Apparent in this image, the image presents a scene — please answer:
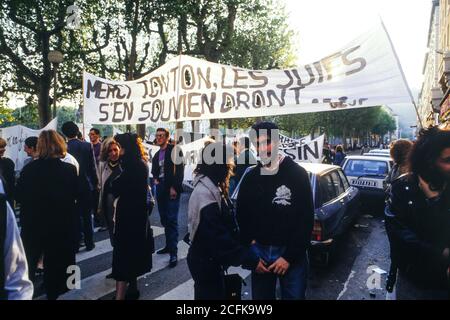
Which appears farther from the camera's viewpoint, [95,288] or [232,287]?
[95,288]

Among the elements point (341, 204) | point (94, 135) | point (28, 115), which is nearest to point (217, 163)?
point (341, 204)

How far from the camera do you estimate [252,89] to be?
441 cm

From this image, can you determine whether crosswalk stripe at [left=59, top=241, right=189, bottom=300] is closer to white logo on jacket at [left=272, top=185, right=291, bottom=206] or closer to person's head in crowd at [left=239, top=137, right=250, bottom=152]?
white logo on jacket at [left=272, top=185, right=291, bottom=206]

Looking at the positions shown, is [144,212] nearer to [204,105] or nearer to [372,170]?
[204,105]

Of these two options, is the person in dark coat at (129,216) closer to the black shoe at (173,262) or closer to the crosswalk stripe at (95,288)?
the crosswalk stripe at (95,288)

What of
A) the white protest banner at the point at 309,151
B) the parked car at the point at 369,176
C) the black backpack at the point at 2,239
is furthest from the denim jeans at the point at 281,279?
the white protest banner at the point at 309,151

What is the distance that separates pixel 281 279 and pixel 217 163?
3.52 ft

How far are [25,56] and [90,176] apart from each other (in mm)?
16399

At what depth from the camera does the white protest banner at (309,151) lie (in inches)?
388

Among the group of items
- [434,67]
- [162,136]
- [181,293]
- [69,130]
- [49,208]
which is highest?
Answer: [434,67]

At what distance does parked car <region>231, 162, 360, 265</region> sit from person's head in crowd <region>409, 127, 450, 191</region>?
2277mm

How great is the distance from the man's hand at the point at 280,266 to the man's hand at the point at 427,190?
3.70ft

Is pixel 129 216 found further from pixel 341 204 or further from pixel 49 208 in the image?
pixel 341 204
